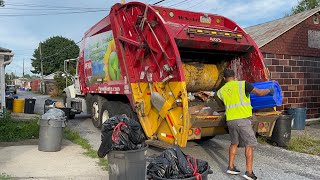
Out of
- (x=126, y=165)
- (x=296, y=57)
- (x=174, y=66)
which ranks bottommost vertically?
(x=126, y=165)

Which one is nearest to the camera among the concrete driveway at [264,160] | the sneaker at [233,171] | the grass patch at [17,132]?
the sneaker at [233,171]

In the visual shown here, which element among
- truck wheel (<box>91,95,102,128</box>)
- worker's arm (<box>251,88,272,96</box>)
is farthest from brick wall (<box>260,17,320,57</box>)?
worker's arm (<box>251,88,272,96</box>)

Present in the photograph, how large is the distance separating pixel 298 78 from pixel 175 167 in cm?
922

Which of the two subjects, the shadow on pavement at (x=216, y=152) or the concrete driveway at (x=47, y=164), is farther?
the shadow on pavement at (x=216, y=152)

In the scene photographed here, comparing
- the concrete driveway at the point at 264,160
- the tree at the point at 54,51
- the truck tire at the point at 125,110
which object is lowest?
the concrete driveway at the point at 264,160

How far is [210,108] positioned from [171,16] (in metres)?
2.04

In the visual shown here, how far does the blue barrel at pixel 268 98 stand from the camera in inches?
245

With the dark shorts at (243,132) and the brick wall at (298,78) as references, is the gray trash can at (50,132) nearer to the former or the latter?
the dark shorts at (243,132)

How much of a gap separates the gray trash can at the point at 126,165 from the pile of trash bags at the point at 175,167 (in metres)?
0.33

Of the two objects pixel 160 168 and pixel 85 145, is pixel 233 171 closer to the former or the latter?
pixel 160 168

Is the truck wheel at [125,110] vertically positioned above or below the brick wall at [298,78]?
below

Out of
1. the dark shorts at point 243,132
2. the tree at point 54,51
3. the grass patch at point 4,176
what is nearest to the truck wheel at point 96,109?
the grass patch at point 4,176

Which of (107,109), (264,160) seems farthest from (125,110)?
(264,160)

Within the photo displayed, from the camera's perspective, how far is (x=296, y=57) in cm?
1188
